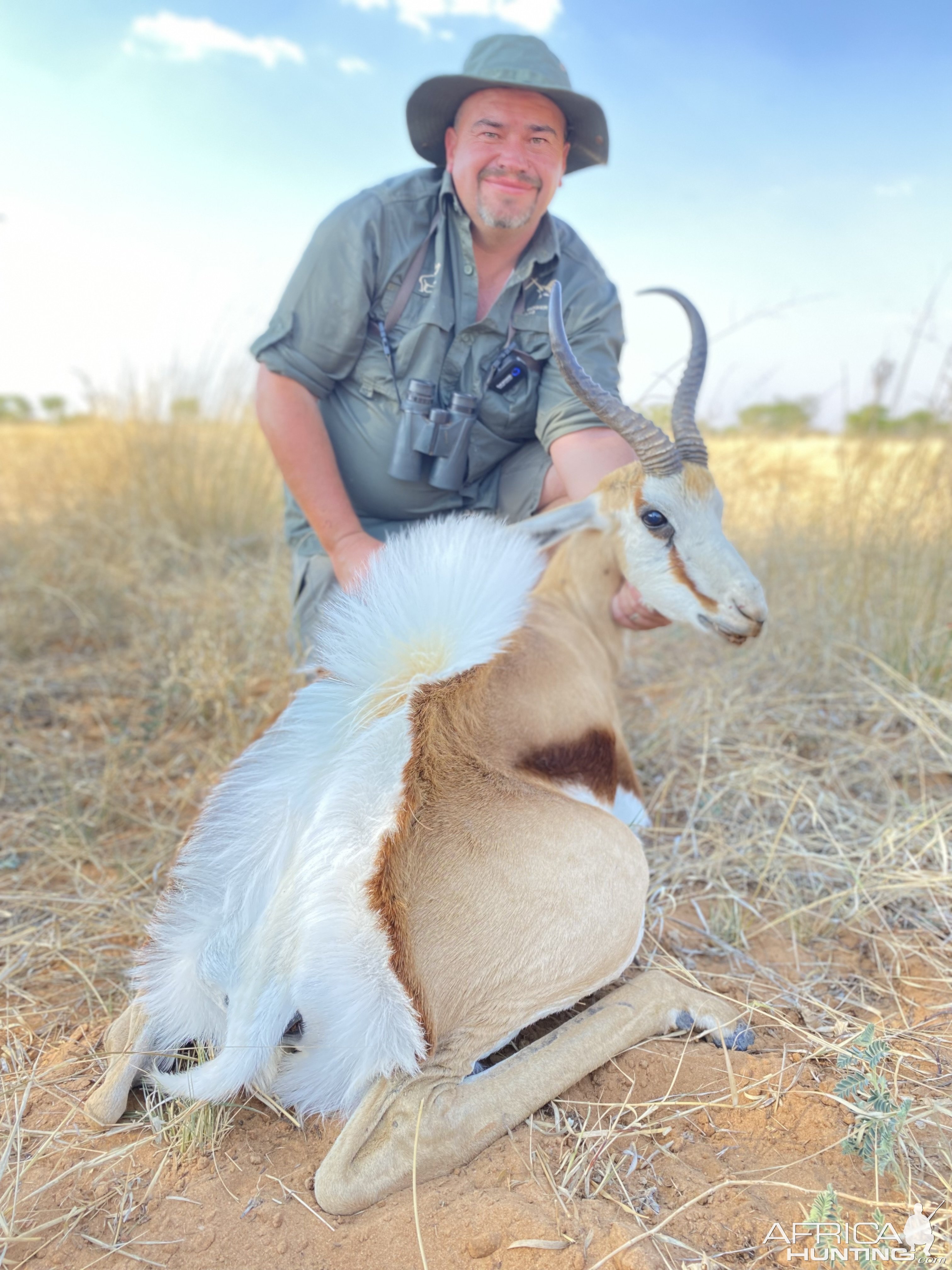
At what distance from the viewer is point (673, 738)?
3898 millimetres

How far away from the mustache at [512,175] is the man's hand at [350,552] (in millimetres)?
1585

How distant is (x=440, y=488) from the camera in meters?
4.05

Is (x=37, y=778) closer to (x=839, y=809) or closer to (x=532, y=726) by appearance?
(x=532, y=726)

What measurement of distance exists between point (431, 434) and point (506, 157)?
1174 millimetres

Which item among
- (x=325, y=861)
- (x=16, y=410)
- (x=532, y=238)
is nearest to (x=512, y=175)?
(x=532, y=238)

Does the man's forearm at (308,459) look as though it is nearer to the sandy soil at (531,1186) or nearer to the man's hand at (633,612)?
the man's hand at (633,612)

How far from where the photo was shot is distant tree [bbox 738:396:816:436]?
6.55 metres

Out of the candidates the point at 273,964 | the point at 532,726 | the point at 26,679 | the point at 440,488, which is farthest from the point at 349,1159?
the point at 26,679

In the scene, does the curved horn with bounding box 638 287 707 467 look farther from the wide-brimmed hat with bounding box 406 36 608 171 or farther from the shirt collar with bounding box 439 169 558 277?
the wide-brimmed hat with bounding box 406 36 608 171

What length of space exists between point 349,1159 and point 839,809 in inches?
93.4

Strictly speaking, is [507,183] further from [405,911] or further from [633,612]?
[405,911]

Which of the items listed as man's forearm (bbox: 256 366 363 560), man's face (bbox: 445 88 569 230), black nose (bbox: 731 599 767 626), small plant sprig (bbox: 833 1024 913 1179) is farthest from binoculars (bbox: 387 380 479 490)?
small plant sprig (bbox: 833 1024 913 1179)

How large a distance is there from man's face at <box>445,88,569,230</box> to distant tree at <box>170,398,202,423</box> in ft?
13.3

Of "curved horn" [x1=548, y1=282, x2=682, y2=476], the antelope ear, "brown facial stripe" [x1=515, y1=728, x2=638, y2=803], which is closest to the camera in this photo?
"brown facial stripe" [x1=515, y1=728, x2=638, y2=803]
